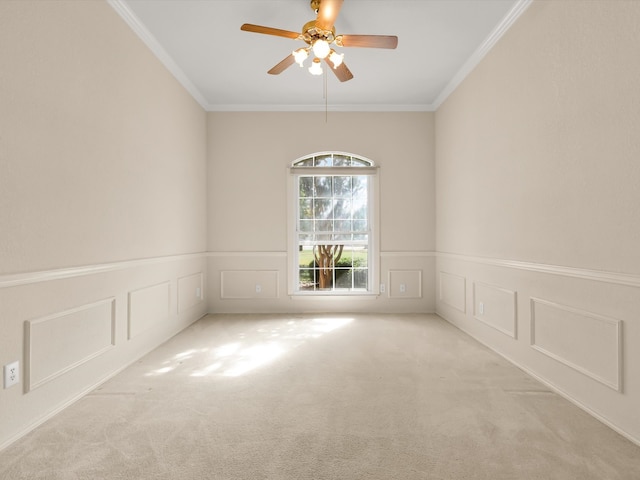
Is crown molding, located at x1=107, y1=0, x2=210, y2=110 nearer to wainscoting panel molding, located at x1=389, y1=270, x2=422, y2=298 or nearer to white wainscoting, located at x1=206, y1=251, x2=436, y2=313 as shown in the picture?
white wainscoting, located at x1=206, y1=251, x2=436, y2=313

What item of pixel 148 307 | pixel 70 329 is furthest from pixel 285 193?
pixel 70 329

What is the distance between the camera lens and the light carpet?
164 centimetres

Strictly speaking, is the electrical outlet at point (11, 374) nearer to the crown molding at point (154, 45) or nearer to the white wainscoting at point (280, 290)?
the crown molding at point (154, 45)

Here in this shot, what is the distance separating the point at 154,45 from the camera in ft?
11.1

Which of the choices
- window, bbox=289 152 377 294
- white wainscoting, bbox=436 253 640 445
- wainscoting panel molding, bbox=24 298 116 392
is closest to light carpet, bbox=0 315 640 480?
white wainscoting, bbox=436 253 640 445

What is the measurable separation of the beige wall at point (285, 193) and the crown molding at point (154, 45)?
2.27 ft

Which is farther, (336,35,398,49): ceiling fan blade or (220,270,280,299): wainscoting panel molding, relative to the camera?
(220,270,280,299): wainscoting panel molding

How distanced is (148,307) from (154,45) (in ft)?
8.05

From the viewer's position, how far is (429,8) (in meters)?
2.92

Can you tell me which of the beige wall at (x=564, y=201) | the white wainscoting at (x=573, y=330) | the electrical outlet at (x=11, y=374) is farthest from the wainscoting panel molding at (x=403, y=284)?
the electrical outlet at (x=11, y=374)

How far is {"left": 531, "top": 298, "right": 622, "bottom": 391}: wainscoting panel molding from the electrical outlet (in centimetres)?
325

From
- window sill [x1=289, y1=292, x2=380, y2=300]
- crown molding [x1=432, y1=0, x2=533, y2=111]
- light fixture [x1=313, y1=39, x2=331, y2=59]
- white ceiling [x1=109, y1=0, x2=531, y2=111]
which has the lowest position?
window sill [x1=289, y1=292, x2=380, y2=300]

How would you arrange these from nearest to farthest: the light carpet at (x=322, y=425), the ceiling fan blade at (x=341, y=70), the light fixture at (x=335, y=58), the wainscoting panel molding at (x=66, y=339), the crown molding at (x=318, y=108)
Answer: the light carpet at (x=322, y=425) < the wainscoting panel molding at (x=66, y=339) < the light fixture at (x=335, y=58) < the ceiling fan blade at (x=341, y=70) < the crown molding at (x=318, y=108)

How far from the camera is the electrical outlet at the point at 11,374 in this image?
1854 millimetres
